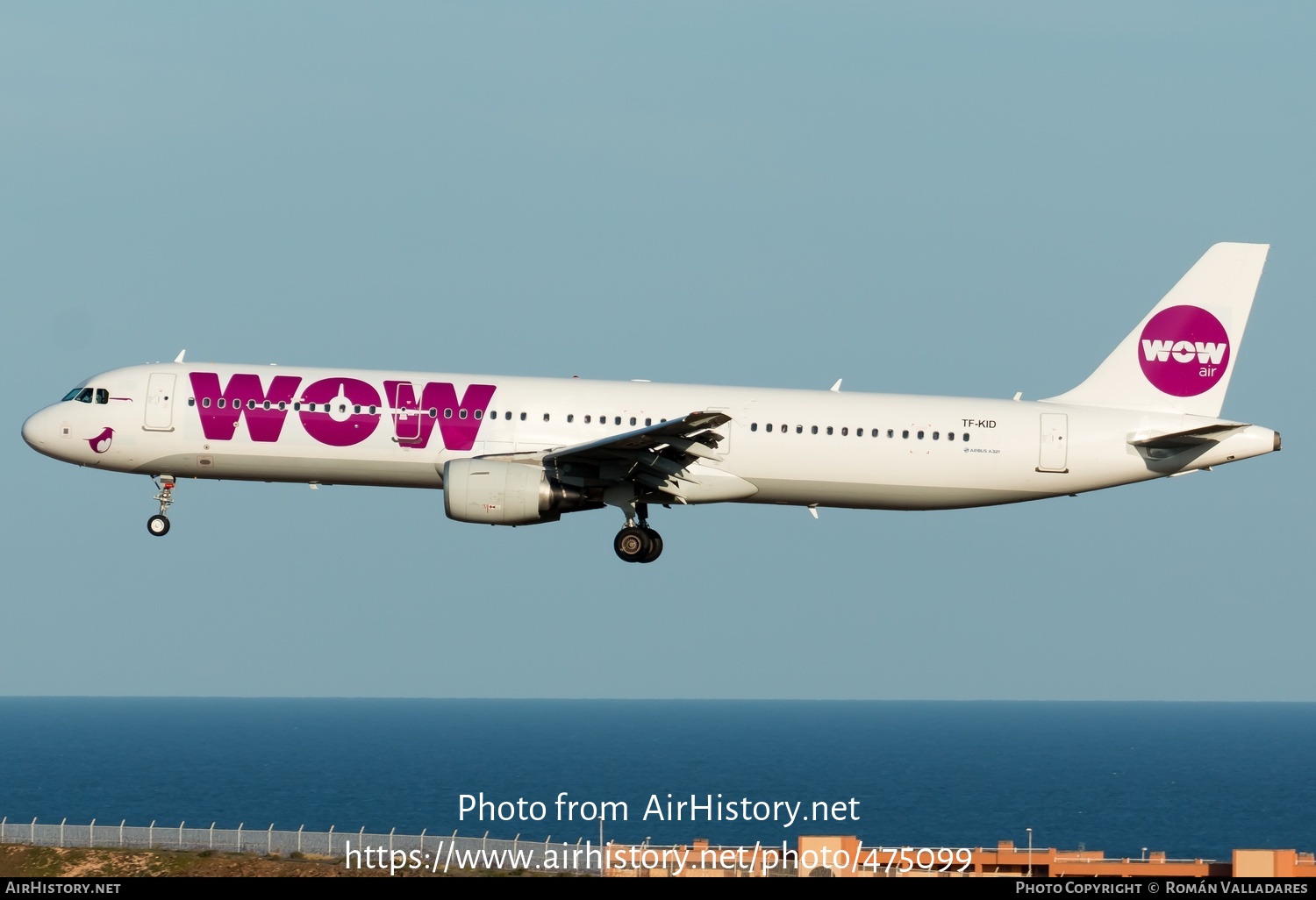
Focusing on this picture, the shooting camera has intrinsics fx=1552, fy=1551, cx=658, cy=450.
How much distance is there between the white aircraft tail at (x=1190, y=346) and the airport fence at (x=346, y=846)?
2361 centimetres

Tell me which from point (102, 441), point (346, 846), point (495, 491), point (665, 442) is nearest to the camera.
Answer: point (665, 442)

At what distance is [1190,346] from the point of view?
140ft

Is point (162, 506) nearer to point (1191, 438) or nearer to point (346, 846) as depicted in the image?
point (346, 846)

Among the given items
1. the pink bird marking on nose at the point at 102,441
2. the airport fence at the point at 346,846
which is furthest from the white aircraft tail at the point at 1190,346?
the pink bird marking on nose at the point at 102,441

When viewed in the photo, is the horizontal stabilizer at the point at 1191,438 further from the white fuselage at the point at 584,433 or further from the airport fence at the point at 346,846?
the airport fence at the point at 346,846

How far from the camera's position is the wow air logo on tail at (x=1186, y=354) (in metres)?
42.4

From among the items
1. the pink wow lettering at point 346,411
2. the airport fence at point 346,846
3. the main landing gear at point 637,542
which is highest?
the pink wow lettering at point 346,411

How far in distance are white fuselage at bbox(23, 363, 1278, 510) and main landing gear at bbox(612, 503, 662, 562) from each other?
167cm

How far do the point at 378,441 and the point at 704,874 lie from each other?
849 inches

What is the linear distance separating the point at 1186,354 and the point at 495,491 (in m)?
19.4

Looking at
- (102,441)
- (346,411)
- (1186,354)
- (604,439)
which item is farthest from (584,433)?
(1186,354)

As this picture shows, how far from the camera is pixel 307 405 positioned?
39562 mm

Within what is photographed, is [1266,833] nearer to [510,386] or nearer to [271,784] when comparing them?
[271,784]

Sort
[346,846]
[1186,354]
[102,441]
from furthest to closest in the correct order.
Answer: [346,846], [1186,354], [102,441]
